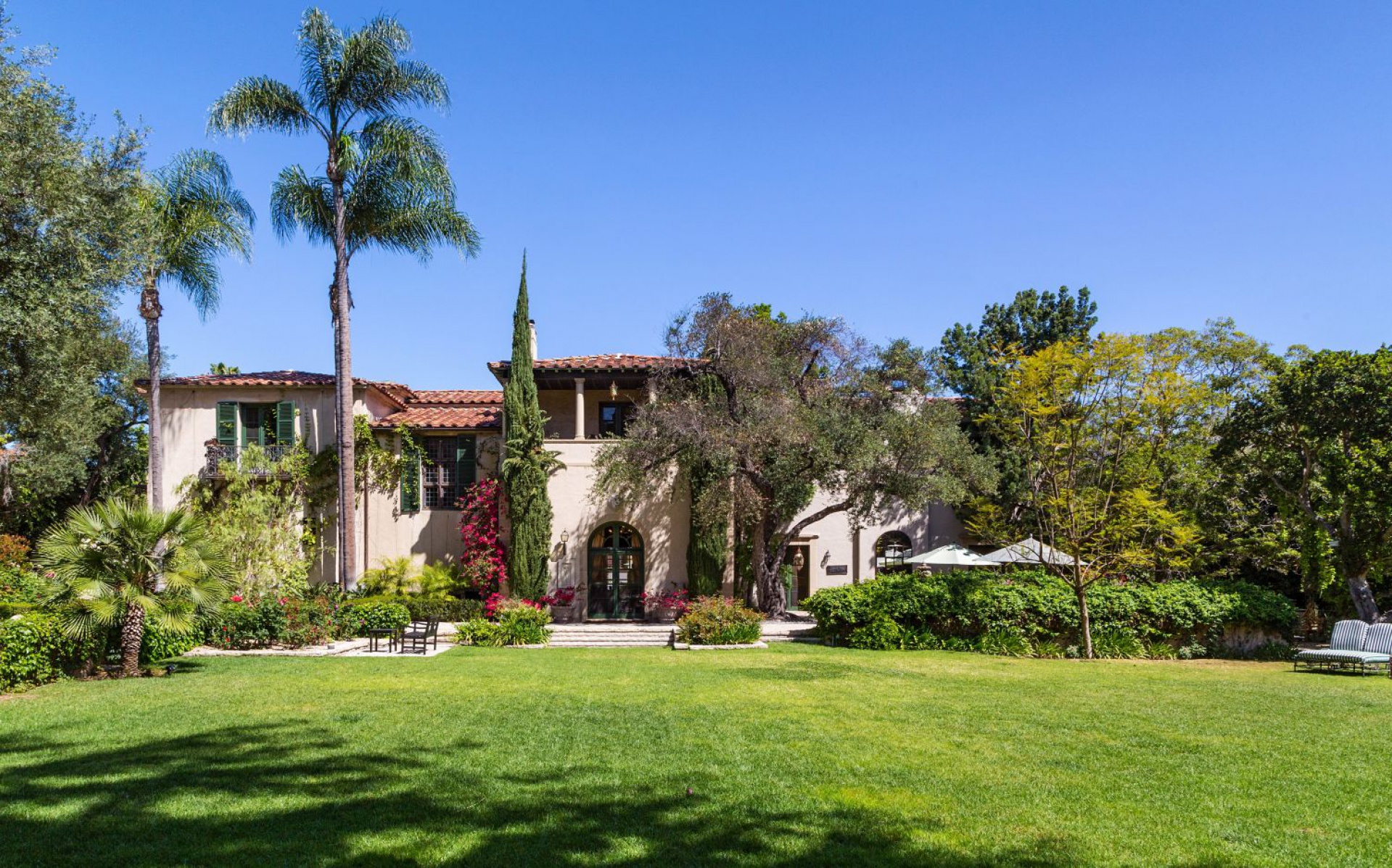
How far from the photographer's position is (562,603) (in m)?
23.1

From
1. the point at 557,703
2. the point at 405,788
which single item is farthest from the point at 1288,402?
the point at 405,788

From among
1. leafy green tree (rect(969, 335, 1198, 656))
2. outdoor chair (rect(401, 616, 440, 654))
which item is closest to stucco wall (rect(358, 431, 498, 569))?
outdoor chair (rect(401, 616, 440, 654))

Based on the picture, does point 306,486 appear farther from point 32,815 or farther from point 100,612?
point 32,815

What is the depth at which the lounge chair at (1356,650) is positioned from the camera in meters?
16.2

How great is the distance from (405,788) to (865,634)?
13208mm

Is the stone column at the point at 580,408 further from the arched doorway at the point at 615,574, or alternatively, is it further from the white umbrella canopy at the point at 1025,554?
the white umbrella canopy at the point at 1025,554

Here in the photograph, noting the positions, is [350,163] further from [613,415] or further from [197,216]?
[613,415]

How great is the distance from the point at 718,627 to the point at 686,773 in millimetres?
11399

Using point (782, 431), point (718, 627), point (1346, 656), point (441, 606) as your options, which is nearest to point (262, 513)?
point (441, 606)

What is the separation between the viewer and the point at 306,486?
941 inches

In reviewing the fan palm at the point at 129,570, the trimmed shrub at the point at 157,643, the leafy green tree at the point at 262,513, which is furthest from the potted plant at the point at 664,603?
the fan palm at the point at 129,570

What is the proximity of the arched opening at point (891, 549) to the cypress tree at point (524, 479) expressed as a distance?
10943 millimetres

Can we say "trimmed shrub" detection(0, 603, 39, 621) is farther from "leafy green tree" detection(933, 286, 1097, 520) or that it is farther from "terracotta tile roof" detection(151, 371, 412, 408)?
"leafy green tree" detection(933, 286, 1097, 520)

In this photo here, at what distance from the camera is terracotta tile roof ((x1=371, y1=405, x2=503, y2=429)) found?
2505cm
